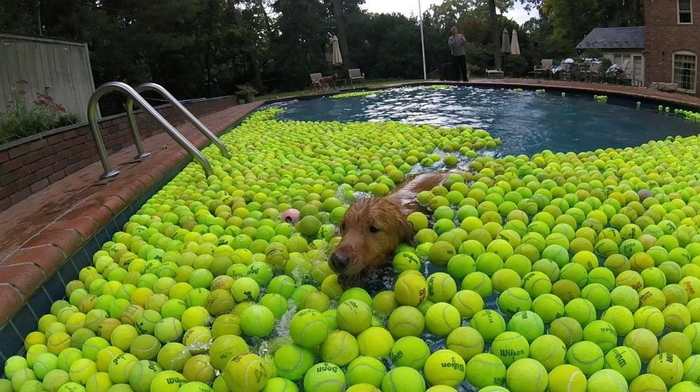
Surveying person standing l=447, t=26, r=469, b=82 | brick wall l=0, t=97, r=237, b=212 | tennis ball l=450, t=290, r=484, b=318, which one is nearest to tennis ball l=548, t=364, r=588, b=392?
tennis ball l=450, t=290, r=484, b=318

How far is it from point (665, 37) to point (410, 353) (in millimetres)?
27297

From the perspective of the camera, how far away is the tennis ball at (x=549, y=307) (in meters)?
2.62

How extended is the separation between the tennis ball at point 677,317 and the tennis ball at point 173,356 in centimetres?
245

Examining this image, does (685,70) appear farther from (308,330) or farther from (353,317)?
(308,330)

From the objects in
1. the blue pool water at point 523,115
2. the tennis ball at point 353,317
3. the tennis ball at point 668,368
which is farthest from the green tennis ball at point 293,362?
the blue pool water at point 523,115

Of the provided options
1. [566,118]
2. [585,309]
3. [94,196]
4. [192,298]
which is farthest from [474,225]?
[566,118]

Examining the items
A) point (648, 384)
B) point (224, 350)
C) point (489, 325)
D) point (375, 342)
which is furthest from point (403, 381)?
point (648, 384)

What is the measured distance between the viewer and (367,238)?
3012 mm

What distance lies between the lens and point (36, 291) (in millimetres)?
3098

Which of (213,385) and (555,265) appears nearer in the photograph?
(213,385)

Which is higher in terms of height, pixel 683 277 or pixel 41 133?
pixel 41 133

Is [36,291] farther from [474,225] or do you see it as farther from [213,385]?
[474,225]

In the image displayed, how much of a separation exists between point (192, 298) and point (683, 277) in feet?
9.62

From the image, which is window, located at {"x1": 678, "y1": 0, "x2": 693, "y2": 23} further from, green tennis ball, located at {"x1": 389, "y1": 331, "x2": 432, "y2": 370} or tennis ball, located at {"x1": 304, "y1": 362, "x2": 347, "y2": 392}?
tennis ball, located at {"x1": 304, "y1": 362, "x2": 347, "y2": 392}
